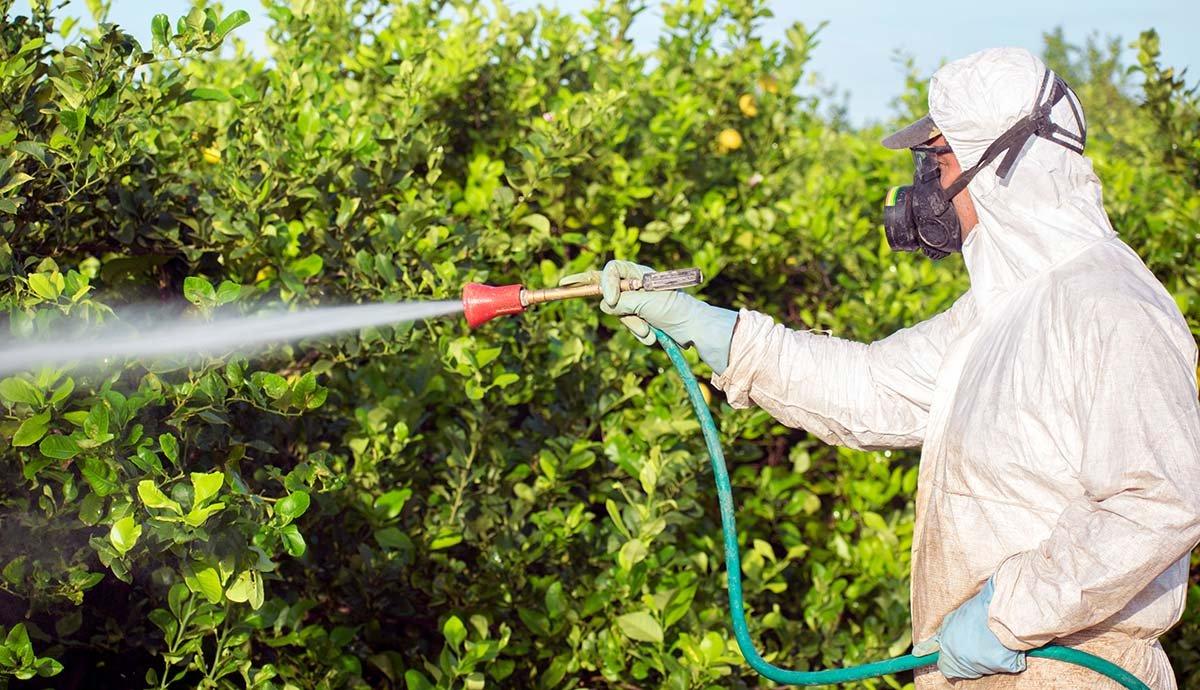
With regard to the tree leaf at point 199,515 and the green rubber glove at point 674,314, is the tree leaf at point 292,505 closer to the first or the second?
the tree leaf at point 199,515

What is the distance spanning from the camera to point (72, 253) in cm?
269

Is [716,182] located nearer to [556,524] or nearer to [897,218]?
[556,524]

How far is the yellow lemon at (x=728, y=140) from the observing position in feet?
13.7

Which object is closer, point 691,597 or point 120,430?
point 120,430

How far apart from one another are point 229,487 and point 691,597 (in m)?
1.19

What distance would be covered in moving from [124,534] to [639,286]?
101cm

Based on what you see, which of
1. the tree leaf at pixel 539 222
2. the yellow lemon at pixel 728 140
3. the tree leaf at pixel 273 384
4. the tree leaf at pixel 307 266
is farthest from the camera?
the yellow lemon at pixel 728 140

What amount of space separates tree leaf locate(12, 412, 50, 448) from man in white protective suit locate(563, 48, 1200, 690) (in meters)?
1.00

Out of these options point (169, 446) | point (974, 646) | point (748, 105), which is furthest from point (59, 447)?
point (748, 105)

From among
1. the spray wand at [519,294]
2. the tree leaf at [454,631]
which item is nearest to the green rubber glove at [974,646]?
the spray wand at [519,294]

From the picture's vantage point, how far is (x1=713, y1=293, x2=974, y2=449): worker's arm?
94.6 inches

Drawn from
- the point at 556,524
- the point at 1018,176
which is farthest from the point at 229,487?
the point at 1018,176

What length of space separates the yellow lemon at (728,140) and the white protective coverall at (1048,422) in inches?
74.8

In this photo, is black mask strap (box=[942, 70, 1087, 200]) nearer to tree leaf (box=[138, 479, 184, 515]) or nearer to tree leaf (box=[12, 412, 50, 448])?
tree leaf (box=[138, 479, 184, 515])
